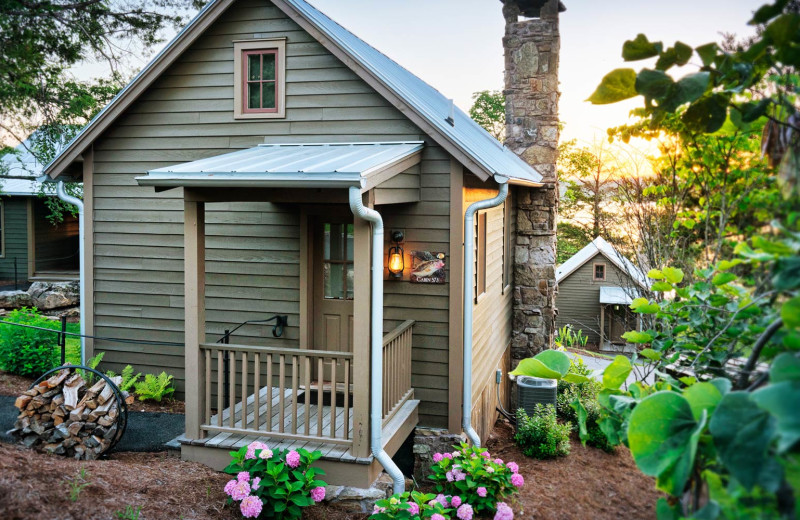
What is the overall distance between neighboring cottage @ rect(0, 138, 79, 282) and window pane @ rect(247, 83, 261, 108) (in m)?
12.7

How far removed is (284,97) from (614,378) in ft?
21.4

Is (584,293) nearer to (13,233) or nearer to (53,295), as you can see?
(53,295)

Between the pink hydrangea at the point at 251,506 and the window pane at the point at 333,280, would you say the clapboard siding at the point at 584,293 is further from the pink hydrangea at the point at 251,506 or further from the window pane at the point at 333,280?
the pink hydrangea at the point at 251,506

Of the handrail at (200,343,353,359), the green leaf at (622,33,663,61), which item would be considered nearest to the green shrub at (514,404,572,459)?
the handrail at (200,343,353,359)

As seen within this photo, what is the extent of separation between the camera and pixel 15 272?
17766mm

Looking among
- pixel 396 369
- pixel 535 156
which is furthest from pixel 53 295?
pixel 396 369

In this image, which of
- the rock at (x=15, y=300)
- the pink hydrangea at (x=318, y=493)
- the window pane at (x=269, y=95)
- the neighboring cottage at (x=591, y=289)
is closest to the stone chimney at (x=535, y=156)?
the window pane at (x=269, y=95)

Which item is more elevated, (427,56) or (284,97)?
(427,56)

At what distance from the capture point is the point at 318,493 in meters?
5.26

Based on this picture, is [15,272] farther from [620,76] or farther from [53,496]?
[620,76]

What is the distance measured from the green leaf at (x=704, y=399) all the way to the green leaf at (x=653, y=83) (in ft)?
2.45

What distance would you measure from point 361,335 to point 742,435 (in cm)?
445

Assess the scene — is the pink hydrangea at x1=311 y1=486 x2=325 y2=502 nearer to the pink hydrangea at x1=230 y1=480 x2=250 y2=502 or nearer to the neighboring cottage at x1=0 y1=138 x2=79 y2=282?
the pink hydrangea at x1=230 y1=480 x2=250 y2=502

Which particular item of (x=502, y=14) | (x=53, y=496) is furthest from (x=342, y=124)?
(x=502, y=14)
